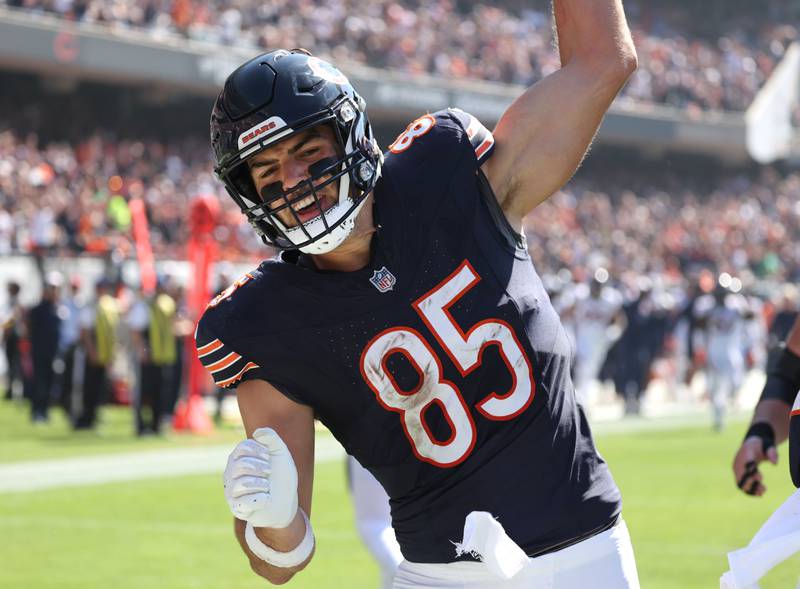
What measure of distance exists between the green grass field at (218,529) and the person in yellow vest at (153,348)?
3.94 ft

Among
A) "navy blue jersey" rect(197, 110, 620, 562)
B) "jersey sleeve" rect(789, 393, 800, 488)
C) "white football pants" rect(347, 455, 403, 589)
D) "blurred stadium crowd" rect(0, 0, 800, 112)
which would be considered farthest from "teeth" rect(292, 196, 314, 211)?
"blurred stadium crowd" rect(0, 0, 800, 112)

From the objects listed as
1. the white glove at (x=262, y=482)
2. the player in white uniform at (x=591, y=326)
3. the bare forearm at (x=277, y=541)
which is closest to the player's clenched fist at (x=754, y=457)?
the bare forearm at (x=277, y=541)

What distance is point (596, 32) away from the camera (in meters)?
2.78

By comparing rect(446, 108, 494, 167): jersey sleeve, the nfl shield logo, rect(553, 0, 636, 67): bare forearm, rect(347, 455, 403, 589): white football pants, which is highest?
rect(553, 0, 636, 67): bare forearm

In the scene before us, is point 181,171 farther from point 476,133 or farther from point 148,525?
point 476,133

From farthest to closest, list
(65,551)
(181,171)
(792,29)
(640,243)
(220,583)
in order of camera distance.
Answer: (792,29) → (640,243) → (181,171) → (65,551) → (220,583)

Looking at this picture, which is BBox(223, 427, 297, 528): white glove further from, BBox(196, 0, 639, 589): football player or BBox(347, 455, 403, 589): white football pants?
BBox(347, 455, 403, 589): white football pants

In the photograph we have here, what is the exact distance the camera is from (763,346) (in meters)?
23.6

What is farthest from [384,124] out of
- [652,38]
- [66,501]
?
[66,501]

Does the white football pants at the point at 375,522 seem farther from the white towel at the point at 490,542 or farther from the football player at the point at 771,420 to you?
the white towel at the point at 490,542

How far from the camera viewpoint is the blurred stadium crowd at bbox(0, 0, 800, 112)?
23406mm

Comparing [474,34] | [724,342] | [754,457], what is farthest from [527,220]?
[754,457]

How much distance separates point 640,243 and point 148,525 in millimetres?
22076

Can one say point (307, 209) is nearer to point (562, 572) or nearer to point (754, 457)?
point (562, 572)
